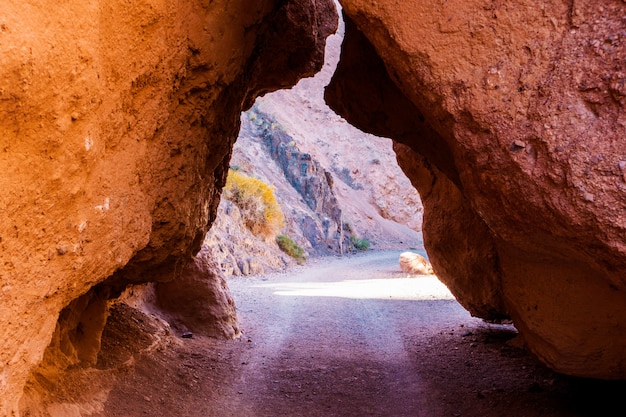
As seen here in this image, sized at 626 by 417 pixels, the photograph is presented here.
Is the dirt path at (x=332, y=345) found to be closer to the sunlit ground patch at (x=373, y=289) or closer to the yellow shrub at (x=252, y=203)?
the sunlit ground patch at (x=373, y=289)

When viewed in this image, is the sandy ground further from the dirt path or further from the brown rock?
the brown rock

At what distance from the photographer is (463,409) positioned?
5.37 metres

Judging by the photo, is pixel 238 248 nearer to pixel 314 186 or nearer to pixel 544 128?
pixel 314 186

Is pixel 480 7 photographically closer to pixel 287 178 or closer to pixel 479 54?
pixel 479 54

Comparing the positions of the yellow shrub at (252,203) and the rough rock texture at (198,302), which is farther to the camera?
the yellow shrub at (252,203)

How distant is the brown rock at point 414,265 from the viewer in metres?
19.6

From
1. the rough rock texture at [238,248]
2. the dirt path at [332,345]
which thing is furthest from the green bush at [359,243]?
the dirt path at [332,345]

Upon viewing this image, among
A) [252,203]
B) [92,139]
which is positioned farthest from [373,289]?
[92,139]

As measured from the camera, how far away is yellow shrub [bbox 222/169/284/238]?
23.4 meters

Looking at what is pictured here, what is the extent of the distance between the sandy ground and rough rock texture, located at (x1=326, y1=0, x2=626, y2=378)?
1360mm

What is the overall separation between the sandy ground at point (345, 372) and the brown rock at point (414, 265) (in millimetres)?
8695

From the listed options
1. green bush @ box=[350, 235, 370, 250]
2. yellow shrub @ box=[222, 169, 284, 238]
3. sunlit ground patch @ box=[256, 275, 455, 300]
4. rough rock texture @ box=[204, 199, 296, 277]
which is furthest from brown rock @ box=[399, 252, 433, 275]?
green bush @ box=[350, 235, 370, 250]

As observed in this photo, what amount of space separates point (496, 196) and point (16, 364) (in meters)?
3.00

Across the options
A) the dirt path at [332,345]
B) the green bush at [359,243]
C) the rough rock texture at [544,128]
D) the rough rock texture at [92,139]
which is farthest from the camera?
the green bush at [359,243]
